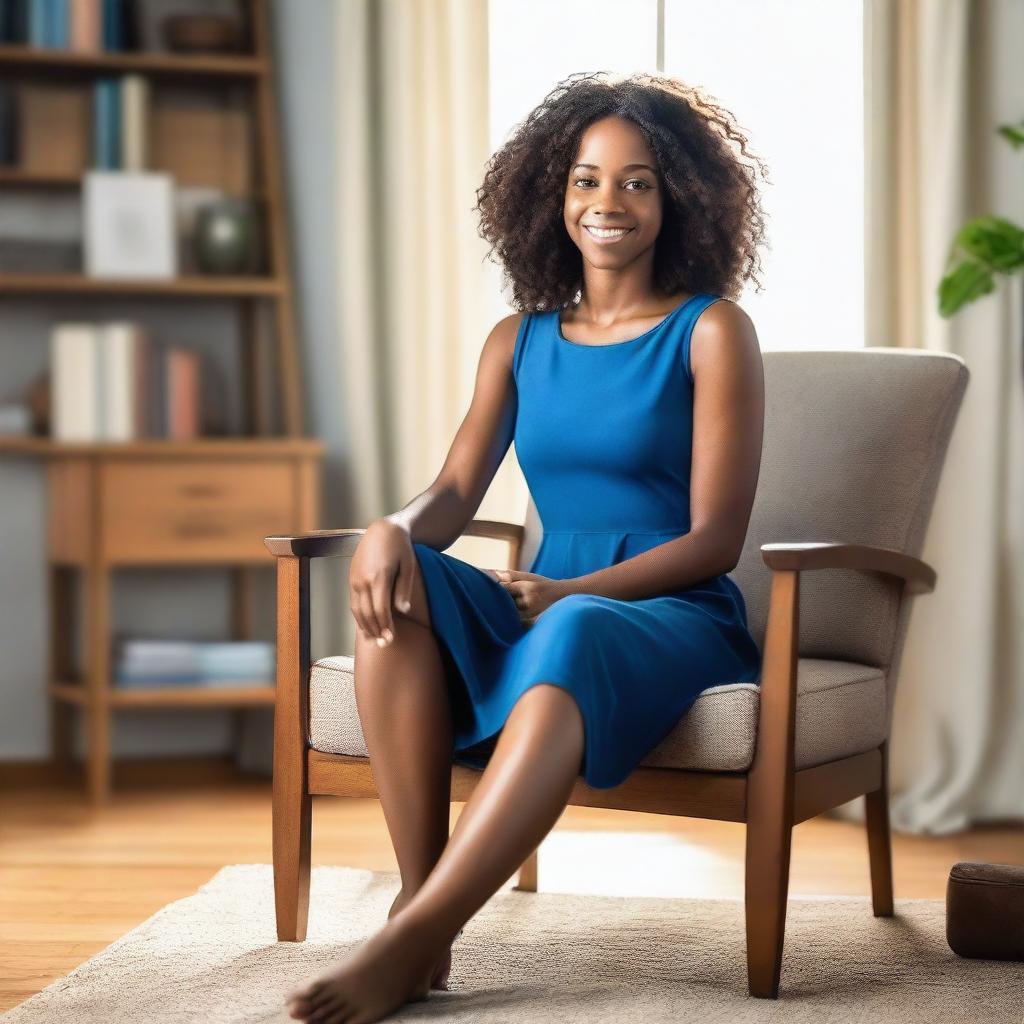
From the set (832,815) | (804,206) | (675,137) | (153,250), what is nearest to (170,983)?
(675,137)

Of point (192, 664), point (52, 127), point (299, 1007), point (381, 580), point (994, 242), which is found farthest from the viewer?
point (52, 127)

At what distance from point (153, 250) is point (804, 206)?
1552 millimetres

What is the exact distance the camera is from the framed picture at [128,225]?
3.36m

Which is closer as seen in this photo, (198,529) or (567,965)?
(567,965)

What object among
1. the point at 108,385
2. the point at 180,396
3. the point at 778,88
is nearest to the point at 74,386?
the point at 108,385

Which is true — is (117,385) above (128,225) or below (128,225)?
below

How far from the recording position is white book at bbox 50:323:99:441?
3283mm

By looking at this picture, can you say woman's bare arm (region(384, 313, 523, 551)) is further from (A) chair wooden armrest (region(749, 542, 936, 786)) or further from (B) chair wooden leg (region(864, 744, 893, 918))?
(B) chair wooden leg (region(864, 744, 893, 918))

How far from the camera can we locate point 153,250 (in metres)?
3.39

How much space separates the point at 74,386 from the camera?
10.8 ft

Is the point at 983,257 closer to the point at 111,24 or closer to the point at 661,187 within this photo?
the point at 661,187

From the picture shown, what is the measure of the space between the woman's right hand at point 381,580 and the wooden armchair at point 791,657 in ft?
0.79

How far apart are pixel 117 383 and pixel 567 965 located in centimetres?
195

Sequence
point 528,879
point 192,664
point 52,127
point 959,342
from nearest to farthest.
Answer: point 528,879 < point 959,342 < point 192,664 < point 52,127
